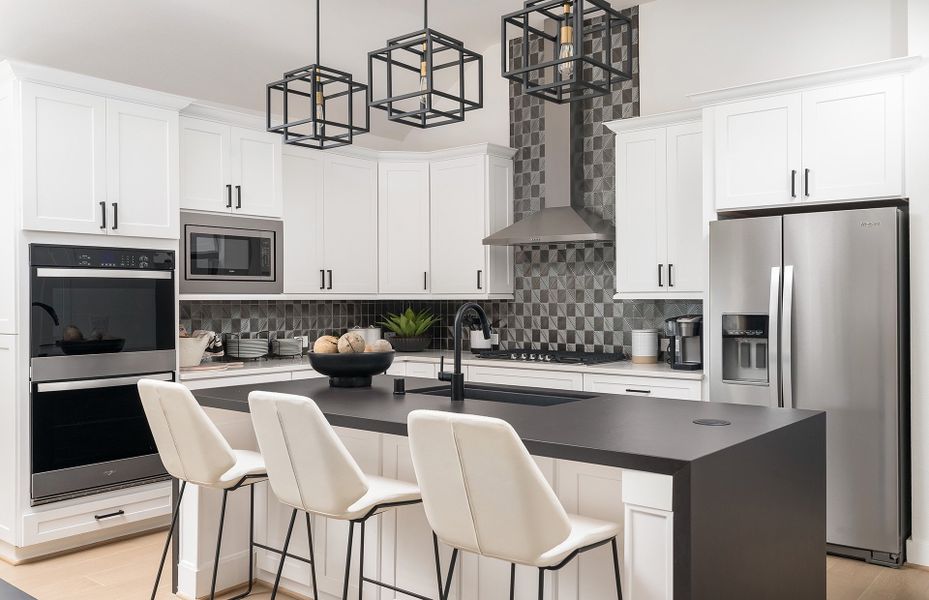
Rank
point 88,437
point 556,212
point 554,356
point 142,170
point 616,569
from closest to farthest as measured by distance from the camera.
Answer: point 616,569
point 88,437
point 142,170
point 554,356
point 556,212

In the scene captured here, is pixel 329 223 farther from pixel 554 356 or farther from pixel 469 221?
pixel 554 356

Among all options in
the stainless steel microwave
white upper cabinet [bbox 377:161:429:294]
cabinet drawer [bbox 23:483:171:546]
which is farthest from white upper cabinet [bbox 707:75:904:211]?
cabinet drawer [bbox 23:483:171:546]

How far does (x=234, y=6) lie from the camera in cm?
476

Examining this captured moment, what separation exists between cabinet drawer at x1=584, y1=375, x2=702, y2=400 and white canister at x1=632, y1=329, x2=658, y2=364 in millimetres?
364

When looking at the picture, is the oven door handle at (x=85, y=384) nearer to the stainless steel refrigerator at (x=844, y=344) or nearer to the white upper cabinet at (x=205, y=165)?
the white upper cabinet at (x=205, y=165)

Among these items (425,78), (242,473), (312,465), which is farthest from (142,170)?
(312,465)

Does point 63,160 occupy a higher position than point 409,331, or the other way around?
point 63,160

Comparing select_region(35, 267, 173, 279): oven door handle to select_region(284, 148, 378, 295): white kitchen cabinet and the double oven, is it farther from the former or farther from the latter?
select_region(284, 148, 378, 295): white kitchen cabinet

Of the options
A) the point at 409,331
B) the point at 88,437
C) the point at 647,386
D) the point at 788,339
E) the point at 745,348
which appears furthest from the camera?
the point at 409,331

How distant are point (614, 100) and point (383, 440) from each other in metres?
3.33

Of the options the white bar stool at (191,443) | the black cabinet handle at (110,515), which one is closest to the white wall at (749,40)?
the white bar stool at (191,443)

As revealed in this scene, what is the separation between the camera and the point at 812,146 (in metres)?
3.94

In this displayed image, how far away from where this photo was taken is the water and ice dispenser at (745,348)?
406cm

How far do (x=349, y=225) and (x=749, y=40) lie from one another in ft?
9.70
